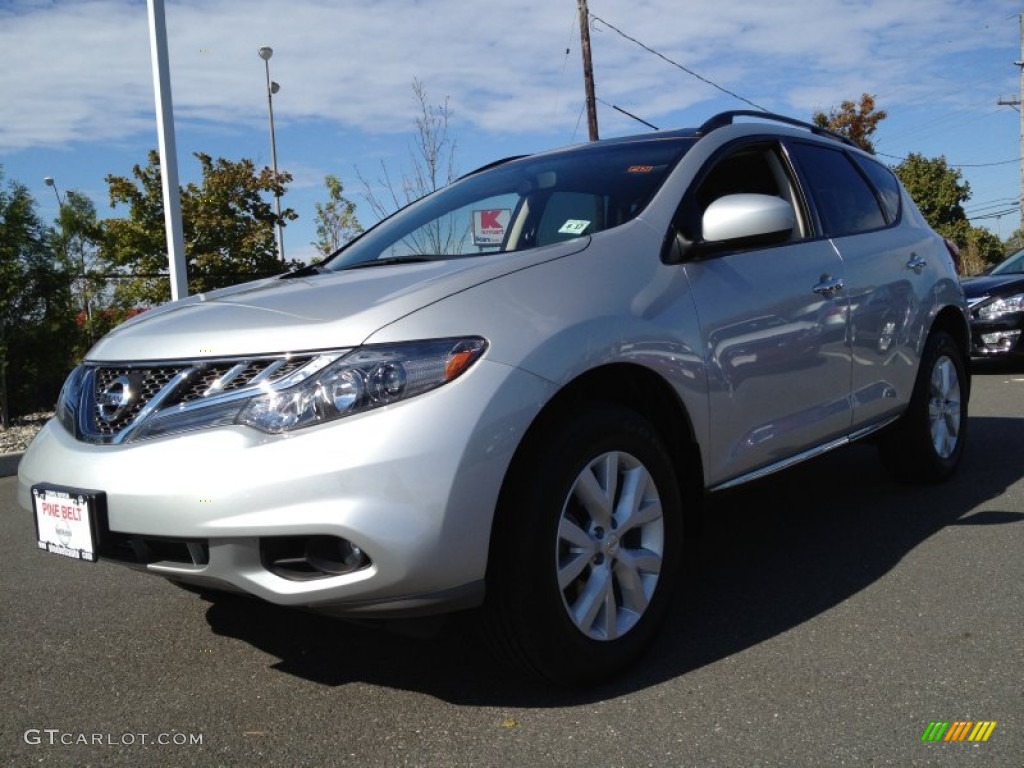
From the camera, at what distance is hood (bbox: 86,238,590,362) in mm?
2447

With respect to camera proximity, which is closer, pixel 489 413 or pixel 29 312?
pixel 489 413

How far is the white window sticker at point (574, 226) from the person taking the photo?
3280 mm

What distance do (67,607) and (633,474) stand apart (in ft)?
7.61

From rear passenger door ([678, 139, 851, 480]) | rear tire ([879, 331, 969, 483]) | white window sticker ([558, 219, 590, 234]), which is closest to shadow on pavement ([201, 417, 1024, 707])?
rear tire ([879, 331, 969, 483])

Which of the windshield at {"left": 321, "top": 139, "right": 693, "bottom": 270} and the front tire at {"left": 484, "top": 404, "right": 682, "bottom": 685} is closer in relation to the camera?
the front tire at {"left": 484, "top": 404, "right": 682, "bottom": 685}

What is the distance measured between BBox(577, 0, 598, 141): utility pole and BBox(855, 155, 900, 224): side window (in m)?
12.7

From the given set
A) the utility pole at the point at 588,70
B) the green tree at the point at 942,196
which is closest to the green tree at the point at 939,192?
the green tree at the point at 942,196

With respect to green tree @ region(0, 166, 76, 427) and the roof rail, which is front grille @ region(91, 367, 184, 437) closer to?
the roof rail

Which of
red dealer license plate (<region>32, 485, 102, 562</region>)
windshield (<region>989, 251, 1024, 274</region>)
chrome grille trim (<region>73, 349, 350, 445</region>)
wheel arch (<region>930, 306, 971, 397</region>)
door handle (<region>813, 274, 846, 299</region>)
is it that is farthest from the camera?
windshield (<region>989, 251, 1024, 274</region>)

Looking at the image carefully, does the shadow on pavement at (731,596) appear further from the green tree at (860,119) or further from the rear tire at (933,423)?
the green tree at (860,119)

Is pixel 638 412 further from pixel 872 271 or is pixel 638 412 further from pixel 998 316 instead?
pixel 998 316

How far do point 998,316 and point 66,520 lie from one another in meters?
9.59

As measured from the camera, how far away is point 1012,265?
10.9 metres

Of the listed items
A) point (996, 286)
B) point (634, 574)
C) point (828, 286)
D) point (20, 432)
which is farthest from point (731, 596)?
point (996, 286)
